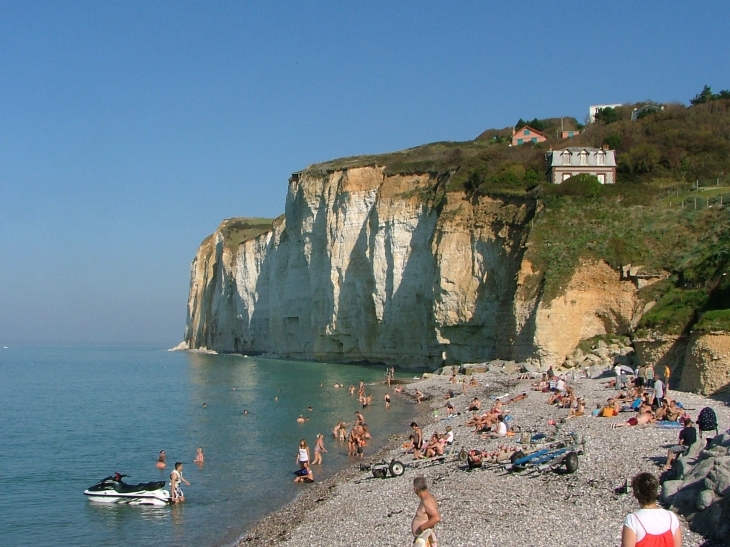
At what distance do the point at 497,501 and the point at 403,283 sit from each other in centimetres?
4025

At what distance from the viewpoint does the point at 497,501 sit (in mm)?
12336

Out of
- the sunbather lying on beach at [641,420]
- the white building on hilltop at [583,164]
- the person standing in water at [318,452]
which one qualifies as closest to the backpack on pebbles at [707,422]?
the sunbather lying on beach at [641,420]

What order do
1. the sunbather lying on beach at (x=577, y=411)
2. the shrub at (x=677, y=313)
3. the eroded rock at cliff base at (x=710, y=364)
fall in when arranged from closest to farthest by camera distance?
1. the sunbather lying on beach at (x=577, y=411)
2. the eroded rock at cliff base at (x=710, y=364)
3. the shrub at (x=677, y=313)

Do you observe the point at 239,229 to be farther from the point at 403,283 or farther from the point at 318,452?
the point at 318,452

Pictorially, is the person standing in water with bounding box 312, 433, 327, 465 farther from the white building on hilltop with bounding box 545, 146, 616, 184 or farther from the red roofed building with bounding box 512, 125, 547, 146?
the red roofed building with bounding box 512, 125, 547, 146

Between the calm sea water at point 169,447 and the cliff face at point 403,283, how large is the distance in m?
5.61

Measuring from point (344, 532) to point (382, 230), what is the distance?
4239cm

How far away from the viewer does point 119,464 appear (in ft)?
71.4

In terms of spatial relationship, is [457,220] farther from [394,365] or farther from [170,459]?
[170,459]

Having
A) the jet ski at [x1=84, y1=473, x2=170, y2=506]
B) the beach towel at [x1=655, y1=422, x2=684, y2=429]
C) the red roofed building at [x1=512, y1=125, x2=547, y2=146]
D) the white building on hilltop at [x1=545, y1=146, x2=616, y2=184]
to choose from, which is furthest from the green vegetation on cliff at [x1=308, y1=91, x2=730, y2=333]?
the jet ski at [x1=84, y1=473, x2=170, y2=506]

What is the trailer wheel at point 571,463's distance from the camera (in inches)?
519

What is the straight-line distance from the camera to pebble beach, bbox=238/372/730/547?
10547 mm

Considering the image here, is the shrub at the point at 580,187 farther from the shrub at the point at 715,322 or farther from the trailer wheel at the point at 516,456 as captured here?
the trailer wheel at the point at 516,456

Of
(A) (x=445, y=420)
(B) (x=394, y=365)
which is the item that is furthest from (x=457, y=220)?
(A) (x=445, y=420)
